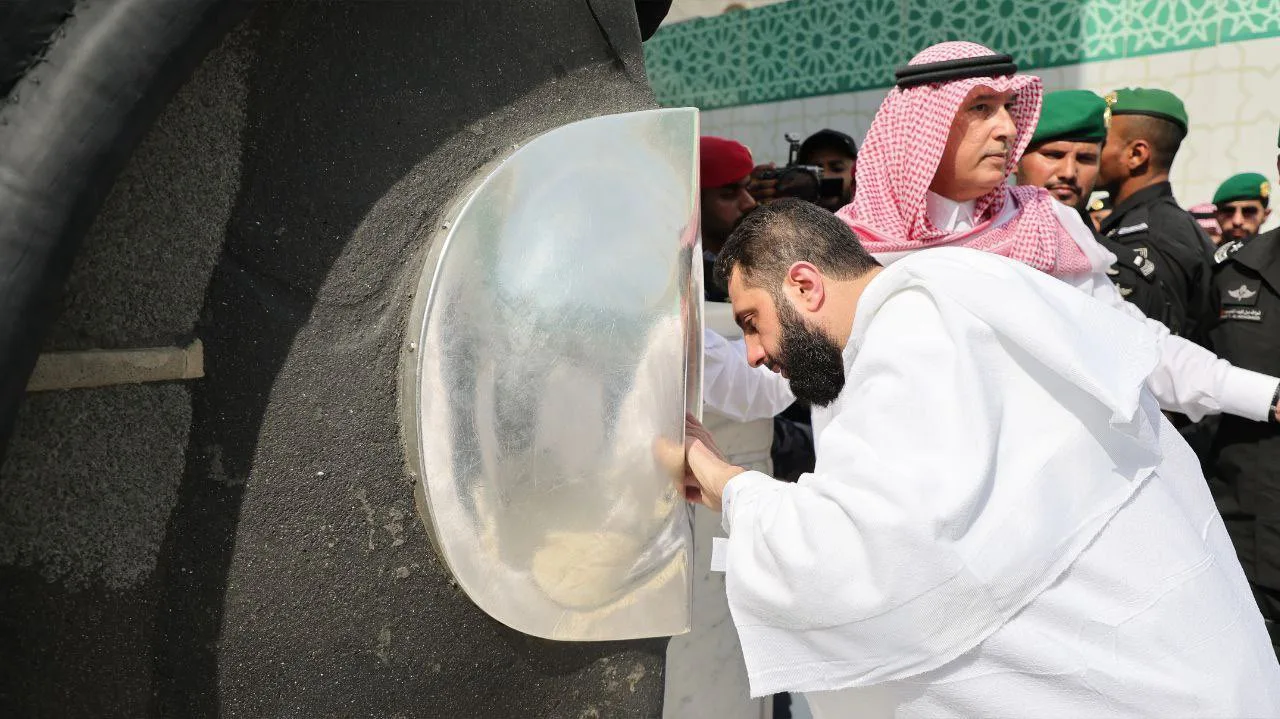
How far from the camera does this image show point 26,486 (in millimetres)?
807

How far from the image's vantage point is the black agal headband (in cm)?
240

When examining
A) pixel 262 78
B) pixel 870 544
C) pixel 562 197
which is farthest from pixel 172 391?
pixel 870 544

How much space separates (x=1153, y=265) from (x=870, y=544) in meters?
2.32

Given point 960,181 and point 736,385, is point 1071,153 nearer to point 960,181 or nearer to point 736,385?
point 960,181

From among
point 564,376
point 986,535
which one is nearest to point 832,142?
point 986,535

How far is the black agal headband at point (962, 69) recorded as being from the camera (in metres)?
2.40

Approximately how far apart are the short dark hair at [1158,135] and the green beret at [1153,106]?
2cm

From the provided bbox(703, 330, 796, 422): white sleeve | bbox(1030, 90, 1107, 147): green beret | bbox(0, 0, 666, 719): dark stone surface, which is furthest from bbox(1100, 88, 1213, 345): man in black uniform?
bbox(0, 0, 666, 719): dark stone surface

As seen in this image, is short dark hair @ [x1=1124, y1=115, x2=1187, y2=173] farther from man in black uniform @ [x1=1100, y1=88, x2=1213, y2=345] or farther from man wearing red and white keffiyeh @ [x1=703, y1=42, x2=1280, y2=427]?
man wearing red and white keffiyeh @ [x1=703, y1=42, x2=1280, y2=427]

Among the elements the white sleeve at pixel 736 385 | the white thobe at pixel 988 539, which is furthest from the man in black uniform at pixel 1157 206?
the white thobe at pixel 988 539

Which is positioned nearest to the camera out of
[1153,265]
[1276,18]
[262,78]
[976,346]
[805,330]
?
[262,78]

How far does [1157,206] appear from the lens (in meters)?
3.50

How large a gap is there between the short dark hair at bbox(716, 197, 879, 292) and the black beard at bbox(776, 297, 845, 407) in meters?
0.06

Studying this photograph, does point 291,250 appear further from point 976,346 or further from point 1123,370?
point 1123,370
